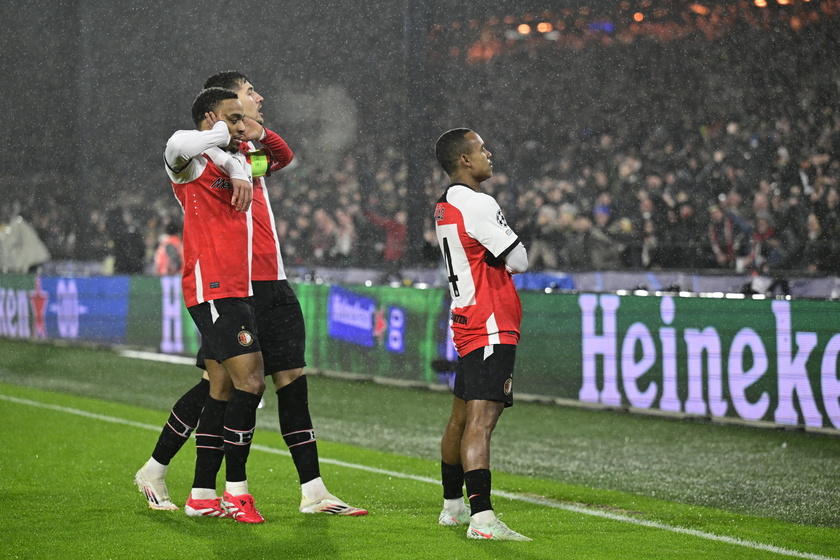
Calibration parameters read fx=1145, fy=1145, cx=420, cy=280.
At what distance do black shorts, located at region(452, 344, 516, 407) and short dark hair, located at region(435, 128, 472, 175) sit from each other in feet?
2.50

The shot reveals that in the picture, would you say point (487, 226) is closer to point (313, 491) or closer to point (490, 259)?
point (490, 259)

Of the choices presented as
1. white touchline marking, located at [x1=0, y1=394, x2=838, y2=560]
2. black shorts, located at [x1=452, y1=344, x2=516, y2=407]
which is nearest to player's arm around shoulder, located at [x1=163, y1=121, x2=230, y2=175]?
black shorts, located at [x1=452, y1=344, x2=516, y2=407]

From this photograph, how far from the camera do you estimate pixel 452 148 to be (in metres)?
4.66

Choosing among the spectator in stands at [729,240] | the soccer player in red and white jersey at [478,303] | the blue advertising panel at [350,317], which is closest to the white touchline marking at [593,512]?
the soccer player in red and white jersey at [478,303]

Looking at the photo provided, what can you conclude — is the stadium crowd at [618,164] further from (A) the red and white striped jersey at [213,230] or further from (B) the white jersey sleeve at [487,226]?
(A) the red and white striped jersey at [213,230]

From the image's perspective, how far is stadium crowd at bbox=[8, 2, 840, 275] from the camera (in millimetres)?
12953

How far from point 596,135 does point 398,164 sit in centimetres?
402

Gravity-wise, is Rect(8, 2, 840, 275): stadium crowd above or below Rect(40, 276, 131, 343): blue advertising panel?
above

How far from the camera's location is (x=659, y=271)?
39.1ft

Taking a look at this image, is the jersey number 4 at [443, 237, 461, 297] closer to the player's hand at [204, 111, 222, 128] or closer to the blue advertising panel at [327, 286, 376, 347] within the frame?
the player's hand at [204, 111, 222, 128]

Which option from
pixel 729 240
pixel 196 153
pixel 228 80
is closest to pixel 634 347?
pixel 729 240

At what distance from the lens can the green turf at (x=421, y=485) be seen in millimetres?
4465

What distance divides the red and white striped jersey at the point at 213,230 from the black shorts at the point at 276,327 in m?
0.23

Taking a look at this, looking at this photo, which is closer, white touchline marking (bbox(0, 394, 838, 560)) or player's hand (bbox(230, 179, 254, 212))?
white touchline marking (bbox(0, 394, 838, 560))
